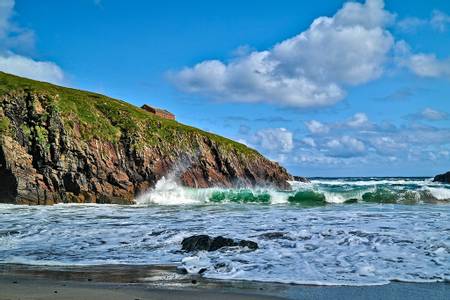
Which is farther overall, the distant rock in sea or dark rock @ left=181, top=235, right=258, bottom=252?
the distant rock in sea

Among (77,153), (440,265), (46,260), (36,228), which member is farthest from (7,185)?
(440,265)

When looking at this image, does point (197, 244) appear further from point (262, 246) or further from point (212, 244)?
point (262, 246)

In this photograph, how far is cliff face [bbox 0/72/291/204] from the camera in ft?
106

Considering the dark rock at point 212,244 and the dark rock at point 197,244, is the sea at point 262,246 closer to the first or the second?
the dark rock at point 212,244

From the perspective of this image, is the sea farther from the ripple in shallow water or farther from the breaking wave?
the breaking wave

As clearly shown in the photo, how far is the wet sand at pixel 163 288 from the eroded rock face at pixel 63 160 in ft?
77.9

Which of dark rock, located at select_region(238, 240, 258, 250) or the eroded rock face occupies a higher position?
the eroded rock face

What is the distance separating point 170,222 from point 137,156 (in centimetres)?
2149

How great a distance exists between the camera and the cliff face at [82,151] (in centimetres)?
3219

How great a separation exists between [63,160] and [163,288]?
28545mm

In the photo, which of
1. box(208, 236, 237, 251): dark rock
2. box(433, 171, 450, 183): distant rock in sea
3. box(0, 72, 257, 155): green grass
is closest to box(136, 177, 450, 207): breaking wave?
box(0, 72, 257, 155): green grass

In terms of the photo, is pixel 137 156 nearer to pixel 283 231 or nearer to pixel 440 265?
pixel 283 231

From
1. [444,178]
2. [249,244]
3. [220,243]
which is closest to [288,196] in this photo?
[249,244]

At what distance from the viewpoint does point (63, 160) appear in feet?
112
